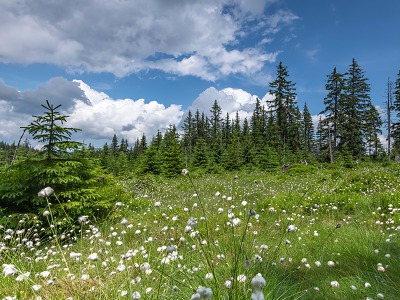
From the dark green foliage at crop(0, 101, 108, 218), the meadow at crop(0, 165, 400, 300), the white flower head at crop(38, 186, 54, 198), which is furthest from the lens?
the dark green foliage at crop(0, 101, 108, 218)

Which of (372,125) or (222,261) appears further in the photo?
(372,125)

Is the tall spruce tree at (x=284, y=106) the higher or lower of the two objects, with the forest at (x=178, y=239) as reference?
higher

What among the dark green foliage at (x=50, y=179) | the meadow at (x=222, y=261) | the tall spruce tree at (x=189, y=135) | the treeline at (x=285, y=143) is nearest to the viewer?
the meadow at (x=222, y=261)

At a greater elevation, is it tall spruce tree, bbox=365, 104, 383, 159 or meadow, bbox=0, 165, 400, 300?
tall spruce tree, bbox=365, 104, 383, 159

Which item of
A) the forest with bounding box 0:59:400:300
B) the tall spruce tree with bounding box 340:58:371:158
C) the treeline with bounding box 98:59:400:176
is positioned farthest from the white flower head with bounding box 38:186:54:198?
the tall spruce tree with bounding box 340:58:371:158

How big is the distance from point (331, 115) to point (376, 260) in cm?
4361

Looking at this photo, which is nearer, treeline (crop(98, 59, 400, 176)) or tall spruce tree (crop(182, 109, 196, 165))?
treeline (crop(98, 59, 400, 176))

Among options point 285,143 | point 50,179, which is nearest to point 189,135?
point 285,143

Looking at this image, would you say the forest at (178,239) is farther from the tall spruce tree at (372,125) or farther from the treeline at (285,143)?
the tall spruce tree at (372,125)

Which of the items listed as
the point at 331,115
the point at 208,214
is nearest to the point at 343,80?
the point at 331,115

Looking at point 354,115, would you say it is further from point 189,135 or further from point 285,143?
point 189,135

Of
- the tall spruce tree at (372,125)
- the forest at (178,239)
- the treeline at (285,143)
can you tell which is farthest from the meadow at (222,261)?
the tall spruce tree at (372,125)

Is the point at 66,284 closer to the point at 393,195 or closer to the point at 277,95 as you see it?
the point at 393,195

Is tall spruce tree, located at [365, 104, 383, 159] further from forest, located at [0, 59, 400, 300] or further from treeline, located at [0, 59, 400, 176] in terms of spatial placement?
forest, located at [0, 59, 400, 300]
